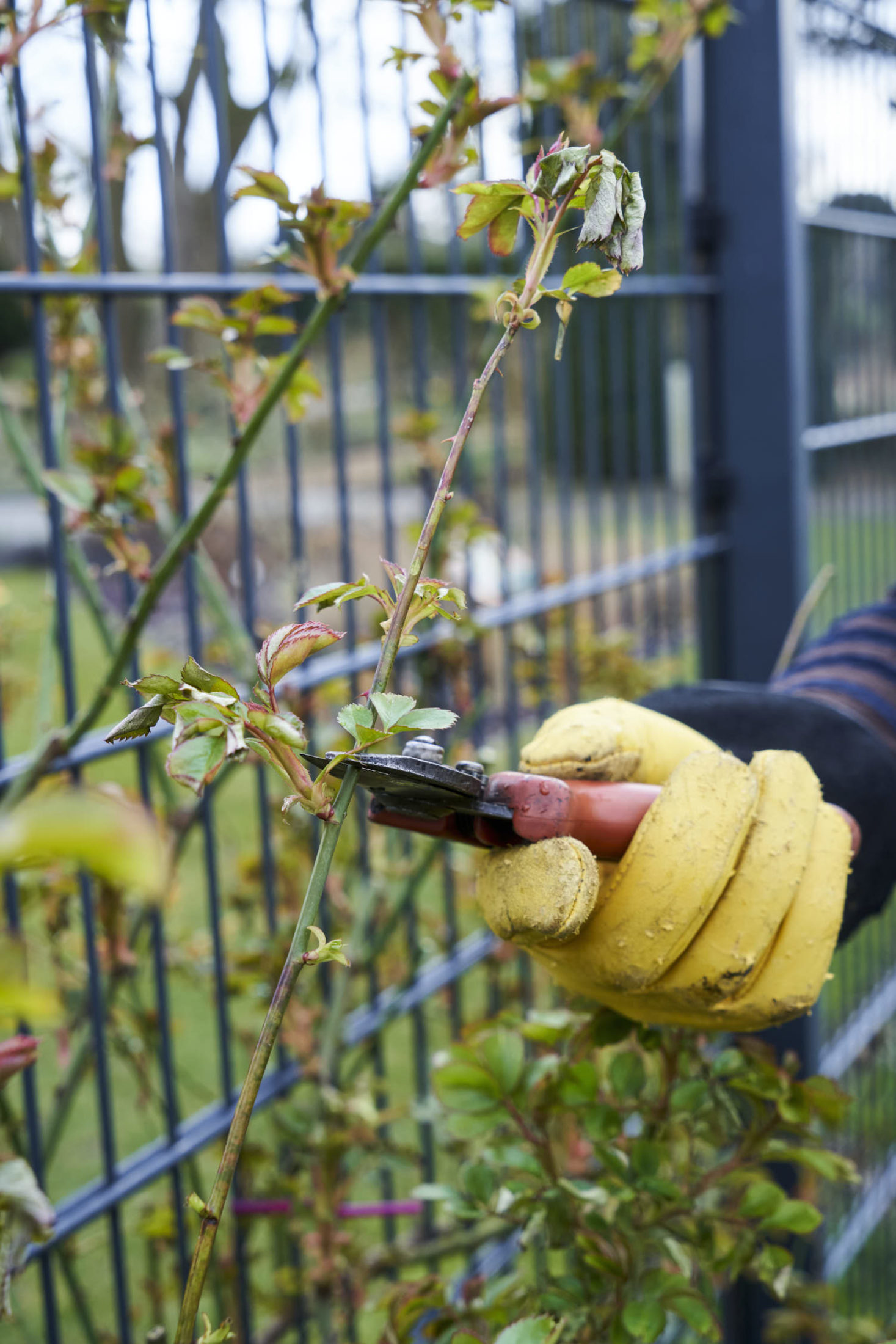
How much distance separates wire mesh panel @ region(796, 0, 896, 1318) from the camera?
257cm

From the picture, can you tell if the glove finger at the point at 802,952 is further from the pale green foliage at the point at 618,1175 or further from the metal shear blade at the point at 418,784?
the metal shear blade at the point at 418,784

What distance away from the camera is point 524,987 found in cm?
189

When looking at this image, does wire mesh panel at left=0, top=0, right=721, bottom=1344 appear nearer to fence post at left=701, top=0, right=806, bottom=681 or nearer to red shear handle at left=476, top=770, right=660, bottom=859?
fence post at left=701, top=0, right=806, bottom=681

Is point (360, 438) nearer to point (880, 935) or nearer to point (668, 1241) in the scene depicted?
point (880, 935)

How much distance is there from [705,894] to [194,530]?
0.57m

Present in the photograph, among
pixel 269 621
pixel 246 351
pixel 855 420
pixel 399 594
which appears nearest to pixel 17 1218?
pixel 399 594

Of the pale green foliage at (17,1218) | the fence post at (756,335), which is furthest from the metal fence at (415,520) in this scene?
the pale green foliage at (17,1218)

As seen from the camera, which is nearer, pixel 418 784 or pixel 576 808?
pixel 418 784

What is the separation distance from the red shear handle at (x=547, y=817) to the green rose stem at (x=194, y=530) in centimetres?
44

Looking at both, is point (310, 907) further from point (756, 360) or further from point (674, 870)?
point (756, 360)

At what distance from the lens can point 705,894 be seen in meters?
0.74

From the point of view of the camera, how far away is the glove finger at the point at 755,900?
0.76 meters

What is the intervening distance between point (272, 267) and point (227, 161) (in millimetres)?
586

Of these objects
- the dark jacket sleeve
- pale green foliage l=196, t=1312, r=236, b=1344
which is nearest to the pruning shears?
pale green foliage l=196, t=1312, r=236, b=1344
